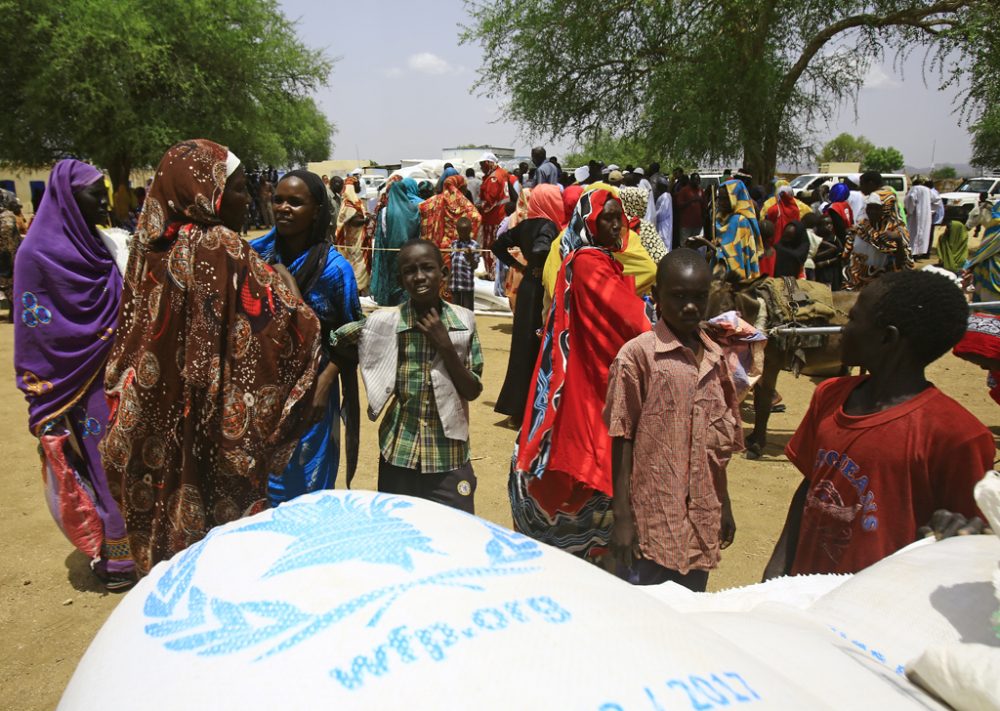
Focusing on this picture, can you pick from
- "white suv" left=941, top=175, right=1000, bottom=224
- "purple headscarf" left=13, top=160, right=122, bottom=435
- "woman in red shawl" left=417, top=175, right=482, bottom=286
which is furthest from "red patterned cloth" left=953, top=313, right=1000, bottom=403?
"white suv" left=941, top=175, right=1000, bottom=224

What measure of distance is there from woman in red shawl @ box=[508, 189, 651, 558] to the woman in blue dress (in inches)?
30.9

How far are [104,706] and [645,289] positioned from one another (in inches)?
144

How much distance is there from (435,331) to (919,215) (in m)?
15.5

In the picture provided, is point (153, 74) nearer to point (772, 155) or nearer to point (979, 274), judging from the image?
point (772, 155)

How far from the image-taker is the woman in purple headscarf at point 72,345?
3275 mm

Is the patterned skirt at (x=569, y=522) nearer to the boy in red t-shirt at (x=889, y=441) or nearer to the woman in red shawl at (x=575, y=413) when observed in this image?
the woman in red shawl at (x=575, y=413)

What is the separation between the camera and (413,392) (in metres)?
2.79

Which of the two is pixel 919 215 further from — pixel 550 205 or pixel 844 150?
pixel 844 150

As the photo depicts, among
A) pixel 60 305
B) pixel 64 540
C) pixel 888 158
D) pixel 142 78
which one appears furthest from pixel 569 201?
pixel 888 158

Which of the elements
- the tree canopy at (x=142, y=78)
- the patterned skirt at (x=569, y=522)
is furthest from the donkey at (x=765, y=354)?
the tree canopy at (x=142, y=78)

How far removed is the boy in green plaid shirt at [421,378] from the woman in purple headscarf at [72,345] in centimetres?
141

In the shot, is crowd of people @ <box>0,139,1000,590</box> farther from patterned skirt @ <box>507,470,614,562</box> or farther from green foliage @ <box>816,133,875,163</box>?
green foliage @ <box>816,133,875,163</box>

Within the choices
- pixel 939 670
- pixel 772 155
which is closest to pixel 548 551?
pixel 939 670

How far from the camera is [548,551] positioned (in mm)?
1021
